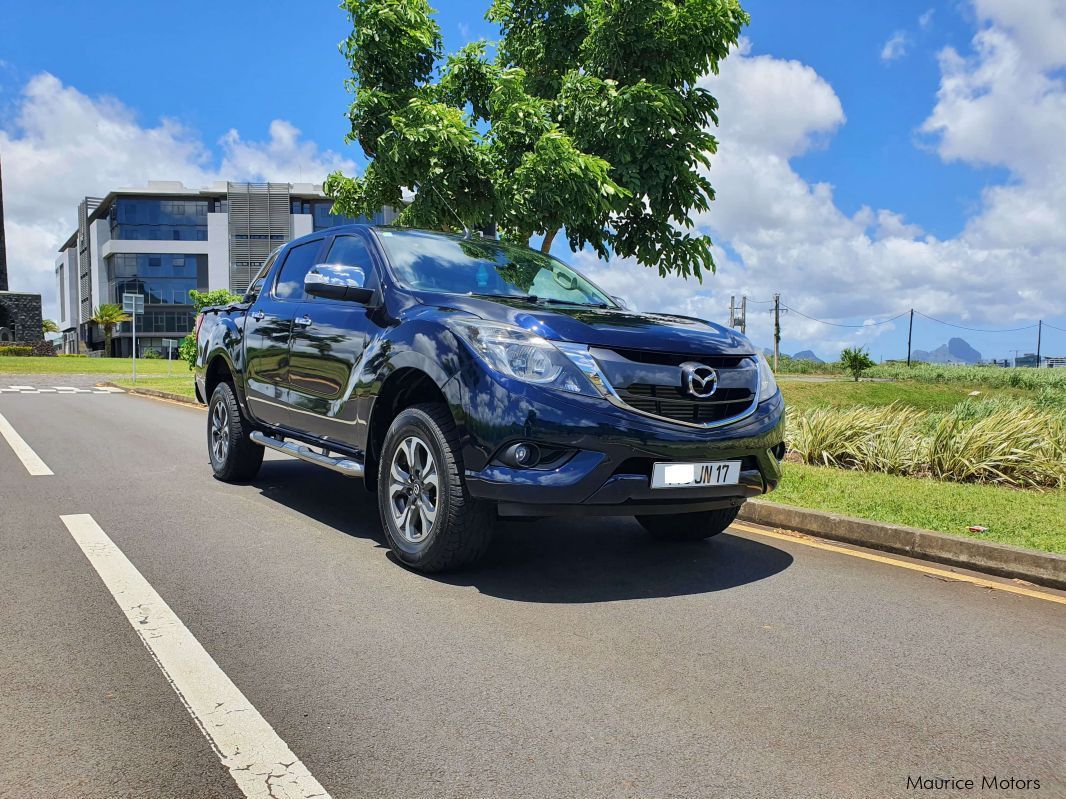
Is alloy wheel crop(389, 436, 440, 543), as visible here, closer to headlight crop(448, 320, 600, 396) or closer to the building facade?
headlight crop(448, 320, 600, 396)

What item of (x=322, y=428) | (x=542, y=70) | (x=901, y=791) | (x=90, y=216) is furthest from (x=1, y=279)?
(x=901, y=791)

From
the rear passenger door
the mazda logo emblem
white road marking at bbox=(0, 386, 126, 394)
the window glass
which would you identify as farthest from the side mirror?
white road marking at bbox=(0, 386, 126, 394)

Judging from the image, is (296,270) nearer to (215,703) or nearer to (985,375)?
(215,703)

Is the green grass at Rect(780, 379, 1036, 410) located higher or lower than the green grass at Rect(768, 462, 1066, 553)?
lower

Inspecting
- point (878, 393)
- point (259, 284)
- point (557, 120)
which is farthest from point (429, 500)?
point (878, 393)

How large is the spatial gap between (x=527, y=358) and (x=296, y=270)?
10.2ft

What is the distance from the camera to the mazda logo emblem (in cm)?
434

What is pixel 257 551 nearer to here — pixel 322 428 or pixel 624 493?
pixel 322 428

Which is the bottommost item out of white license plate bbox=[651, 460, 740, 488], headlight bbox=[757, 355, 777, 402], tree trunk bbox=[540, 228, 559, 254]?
white license plate bbox=[651, 460, 740, 488]

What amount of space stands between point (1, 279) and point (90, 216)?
111ft

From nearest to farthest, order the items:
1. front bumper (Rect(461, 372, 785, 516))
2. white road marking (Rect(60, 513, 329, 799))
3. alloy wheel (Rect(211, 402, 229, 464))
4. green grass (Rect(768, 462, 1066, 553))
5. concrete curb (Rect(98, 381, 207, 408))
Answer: white road marking (Rect(60, 513, 329, 799)) → front bumper (Rect(461, 372, 785, 516)) → green grass (Rect(768, 462, 1066, 553)) → alloy wheel (Rect(211, 402, 229, 464)) → concrete curb (Rect(98, 381, 207, 408))

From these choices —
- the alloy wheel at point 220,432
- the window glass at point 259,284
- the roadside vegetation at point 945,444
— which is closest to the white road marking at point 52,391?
the alloy wheel at point 220,432

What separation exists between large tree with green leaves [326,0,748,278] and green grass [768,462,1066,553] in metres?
5.14

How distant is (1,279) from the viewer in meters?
62.6
